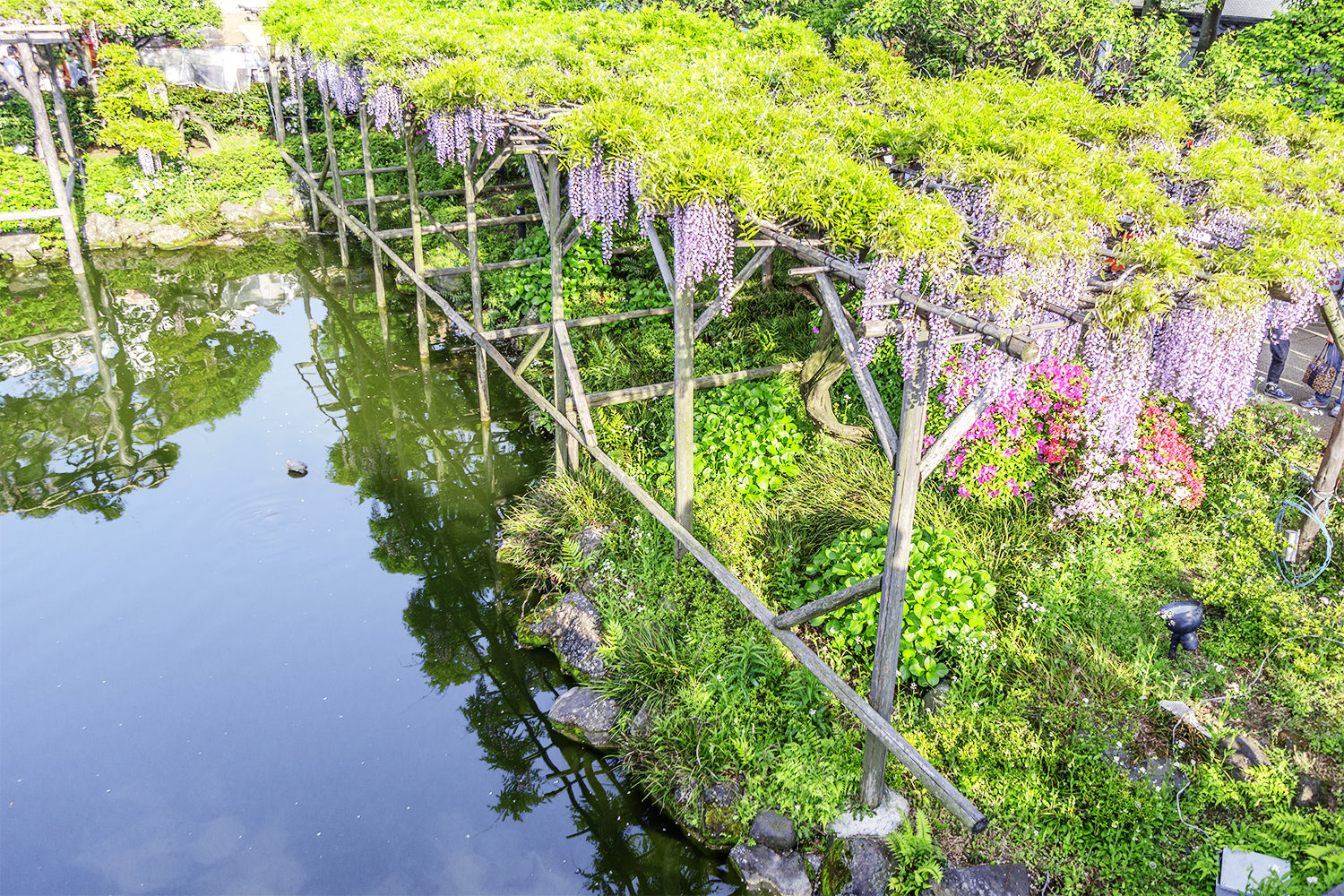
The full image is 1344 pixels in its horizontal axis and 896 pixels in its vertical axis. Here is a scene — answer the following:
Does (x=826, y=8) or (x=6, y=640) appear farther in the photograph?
(x=826, y=8)

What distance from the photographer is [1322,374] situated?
24.4 feet

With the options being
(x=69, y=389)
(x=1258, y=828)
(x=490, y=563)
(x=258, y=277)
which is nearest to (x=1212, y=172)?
(x=1258, y=828)

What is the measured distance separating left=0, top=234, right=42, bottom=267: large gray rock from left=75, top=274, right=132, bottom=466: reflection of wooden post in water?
57.9 inches

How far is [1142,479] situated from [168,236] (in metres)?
17.2

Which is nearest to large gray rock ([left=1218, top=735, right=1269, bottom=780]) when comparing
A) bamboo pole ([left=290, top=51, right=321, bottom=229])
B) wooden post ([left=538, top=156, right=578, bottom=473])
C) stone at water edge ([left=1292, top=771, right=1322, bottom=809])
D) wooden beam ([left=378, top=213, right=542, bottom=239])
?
stone at water edge ([left=1292, top=771, right=1322, bottom=809])

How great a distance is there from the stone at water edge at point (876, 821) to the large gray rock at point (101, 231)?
680 inches

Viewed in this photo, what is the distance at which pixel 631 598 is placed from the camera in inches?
244

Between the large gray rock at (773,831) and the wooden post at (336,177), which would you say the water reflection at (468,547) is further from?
the wooden post at (336,177)

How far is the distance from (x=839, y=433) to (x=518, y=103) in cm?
395

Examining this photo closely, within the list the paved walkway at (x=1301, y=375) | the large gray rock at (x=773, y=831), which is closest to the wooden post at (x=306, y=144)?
the large gray rock at (x=773, y=831)

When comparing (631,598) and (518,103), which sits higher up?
(518,103)

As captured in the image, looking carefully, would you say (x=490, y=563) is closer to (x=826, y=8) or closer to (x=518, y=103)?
(x=518, y=103)

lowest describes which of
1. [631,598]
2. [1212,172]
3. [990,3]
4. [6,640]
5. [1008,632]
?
[6,640]

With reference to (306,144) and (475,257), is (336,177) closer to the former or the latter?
(306,144)
